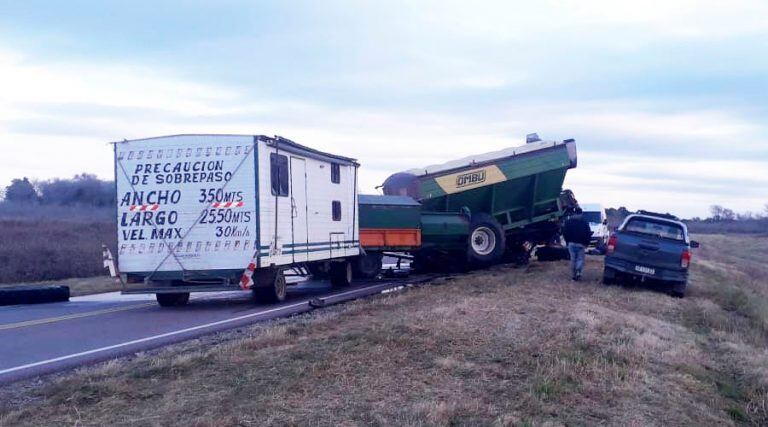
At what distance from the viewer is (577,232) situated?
18391 mm

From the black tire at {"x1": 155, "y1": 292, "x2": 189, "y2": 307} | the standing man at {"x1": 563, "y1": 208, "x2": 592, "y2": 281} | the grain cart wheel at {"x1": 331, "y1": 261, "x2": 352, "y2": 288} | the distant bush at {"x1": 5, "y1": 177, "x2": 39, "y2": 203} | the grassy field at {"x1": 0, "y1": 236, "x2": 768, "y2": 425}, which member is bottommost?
the grassy field at {"x1": 0, "y1": 236, "x2": 768, "y2": 425}

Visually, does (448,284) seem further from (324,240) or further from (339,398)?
(339,398)

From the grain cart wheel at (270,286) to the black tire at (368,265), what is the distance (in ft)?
16.3

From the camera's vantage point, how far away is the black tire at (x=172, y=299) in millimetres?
16344

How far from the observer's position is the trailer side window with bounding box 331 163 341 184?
18.9 metres

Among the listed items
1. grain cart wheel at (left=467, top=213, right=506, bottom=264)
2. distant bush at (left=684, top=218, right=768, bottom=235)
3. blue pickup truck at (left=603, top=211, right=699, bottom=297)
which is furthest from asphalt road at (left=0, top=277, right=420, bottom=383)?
distant bush at (left=684, top=218, right=768, bottom=235)

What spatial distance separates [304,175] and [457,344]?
851 centimetres

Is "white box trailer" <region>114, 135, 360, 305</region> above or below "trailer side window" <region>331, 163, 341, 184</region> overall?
below

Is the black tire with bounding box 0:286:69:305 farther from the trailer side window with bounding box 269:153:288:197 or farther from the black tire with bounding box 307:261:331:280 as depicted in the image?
the trailer side window with bounding box 269:153:288:197

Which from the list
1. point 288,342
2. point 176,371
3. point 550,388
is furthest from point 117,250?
point 550,388

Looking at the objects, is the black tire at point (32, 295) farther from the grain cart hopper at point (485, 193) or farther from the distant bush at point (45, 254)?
the grain cart hopper at point (485, 193)

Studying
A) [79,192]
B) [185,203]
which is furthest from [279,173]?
[79,192]

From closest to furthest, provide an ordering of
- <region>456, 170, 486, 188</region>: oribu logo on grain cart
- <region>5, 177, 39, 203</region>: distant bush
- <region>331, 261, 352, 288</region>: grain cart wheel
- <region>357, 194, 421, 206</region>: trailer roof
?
<region>331, 261, 352, 288</region>: grain cart wheel, <region>357, 194, 421, 206</region>: trailer roof, <region>456, 170, 486, 188</region>: oribu logo on grain cart, <region>5, 177, 39, 203</region>: distant bush

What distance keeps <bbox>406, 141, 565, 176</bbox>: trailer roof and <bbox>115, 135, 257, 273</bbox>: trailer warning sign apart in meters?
8.43
